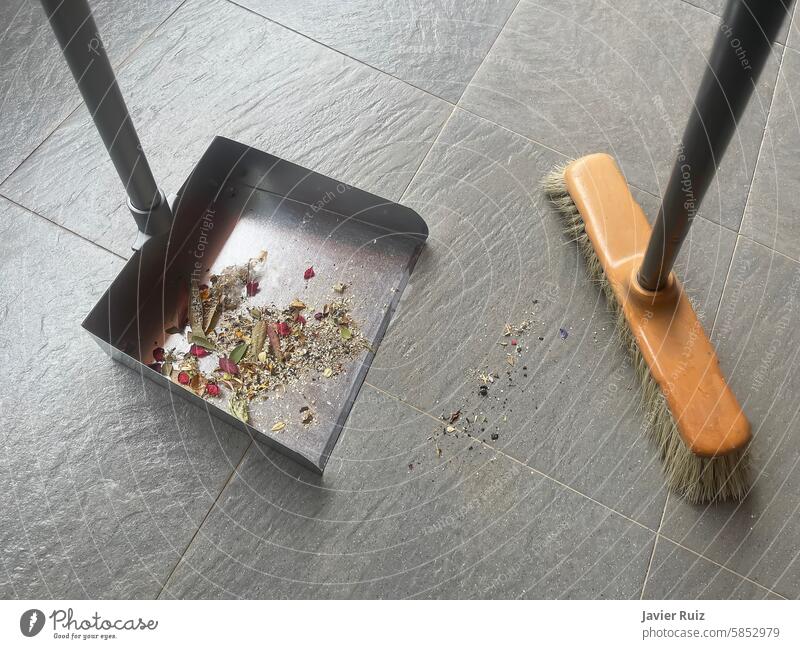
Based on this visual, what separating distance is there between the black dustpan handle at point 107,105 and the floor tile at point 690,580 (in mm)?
625

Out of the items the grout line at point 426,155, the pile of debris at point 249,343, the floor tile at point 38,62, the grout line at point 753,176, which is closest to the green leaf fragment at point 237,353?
the pile of debris at point 249,343

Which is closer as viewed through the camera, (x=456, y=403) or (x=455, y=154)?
(x=456, y=403)

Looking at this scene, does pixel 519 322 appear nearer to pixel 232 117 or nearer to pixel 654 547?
pixel 654 547

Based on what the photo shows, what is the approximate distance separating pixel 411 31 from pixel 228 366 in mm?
536

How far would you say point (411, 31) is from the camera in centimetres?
105

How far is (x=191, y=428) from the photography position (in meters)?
0.81

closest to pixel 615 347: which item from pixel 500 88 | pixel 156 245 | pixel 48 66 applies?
pixel 500 88

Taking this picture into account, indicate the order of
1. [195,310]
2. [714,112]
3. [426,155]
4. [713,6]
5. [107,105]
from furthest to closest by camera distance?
1. [713,6]
2. [426,155]
3. [195,310]
4. [107,105]
5. [714,112]

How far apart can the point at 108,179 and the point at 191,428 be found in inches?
13.2

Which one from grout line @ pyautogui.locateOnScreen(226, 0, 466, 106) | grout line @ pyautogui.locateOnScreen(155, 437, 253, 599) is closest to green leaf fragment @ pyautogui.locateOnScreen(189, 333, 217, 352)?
grout line @ pyautogui.locateOnScreen(155, 437, 253, 599)

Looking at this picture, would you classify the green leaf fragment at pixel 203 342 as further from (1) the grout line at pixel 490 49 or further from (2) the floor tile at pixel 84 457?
(1) the grout line at pixel 490 49

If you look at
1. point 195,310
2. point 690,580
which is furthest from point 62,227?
point 690,580

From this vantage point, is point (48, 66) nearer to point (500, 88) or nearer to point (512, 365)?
point (500, 88)

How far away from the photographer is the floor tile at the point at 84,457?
750 mm
